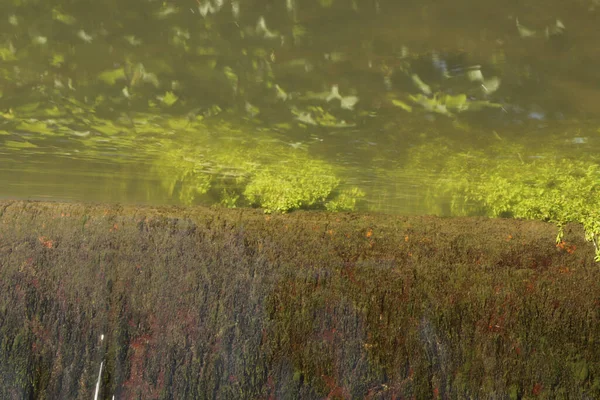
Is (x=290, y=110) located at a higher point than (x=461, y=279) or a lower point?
higher

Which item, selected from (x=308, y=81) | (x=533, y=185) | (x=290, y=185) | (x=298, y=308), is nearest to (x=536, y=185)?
(x=533, y=185)

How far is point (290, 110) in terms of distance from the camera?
3541 mm

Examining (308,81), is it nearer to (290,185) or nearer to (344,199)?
(290,185)

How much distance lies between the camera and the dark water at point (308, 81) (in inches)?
87.3

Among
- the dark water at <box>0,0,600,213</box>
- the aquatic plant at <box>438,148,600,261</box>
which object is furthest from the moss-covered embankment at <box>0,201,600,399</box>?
the dark water at <box>0,0,600,213</box>

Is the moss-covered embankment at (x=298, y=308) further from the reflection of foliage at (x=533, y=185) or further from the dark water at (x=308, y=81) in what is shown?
the dark water at (x=308, y=81)

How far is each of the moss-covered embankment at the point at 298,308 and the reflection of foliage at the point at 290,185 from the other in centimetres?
50

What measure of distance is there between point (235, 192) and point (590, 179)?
4.27m

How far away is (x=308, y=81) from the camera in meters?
2.96

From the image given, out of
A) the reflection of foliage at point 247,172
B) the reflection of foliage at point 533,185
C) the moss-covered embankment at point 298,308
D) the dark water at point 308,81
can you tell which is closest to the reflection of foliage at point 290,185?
the reflection of foliage at point 247,172

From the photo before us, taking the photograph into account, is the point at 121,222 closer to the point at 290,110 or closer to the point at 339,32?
the point at 290,110

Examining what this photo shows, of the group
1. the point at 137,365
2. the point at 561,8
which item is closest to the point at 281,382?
the point at 137,365

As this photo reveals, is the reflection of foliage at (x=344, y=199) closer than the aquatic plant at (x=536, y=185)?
No

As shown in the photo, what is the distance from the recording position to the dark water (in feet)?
7.27
